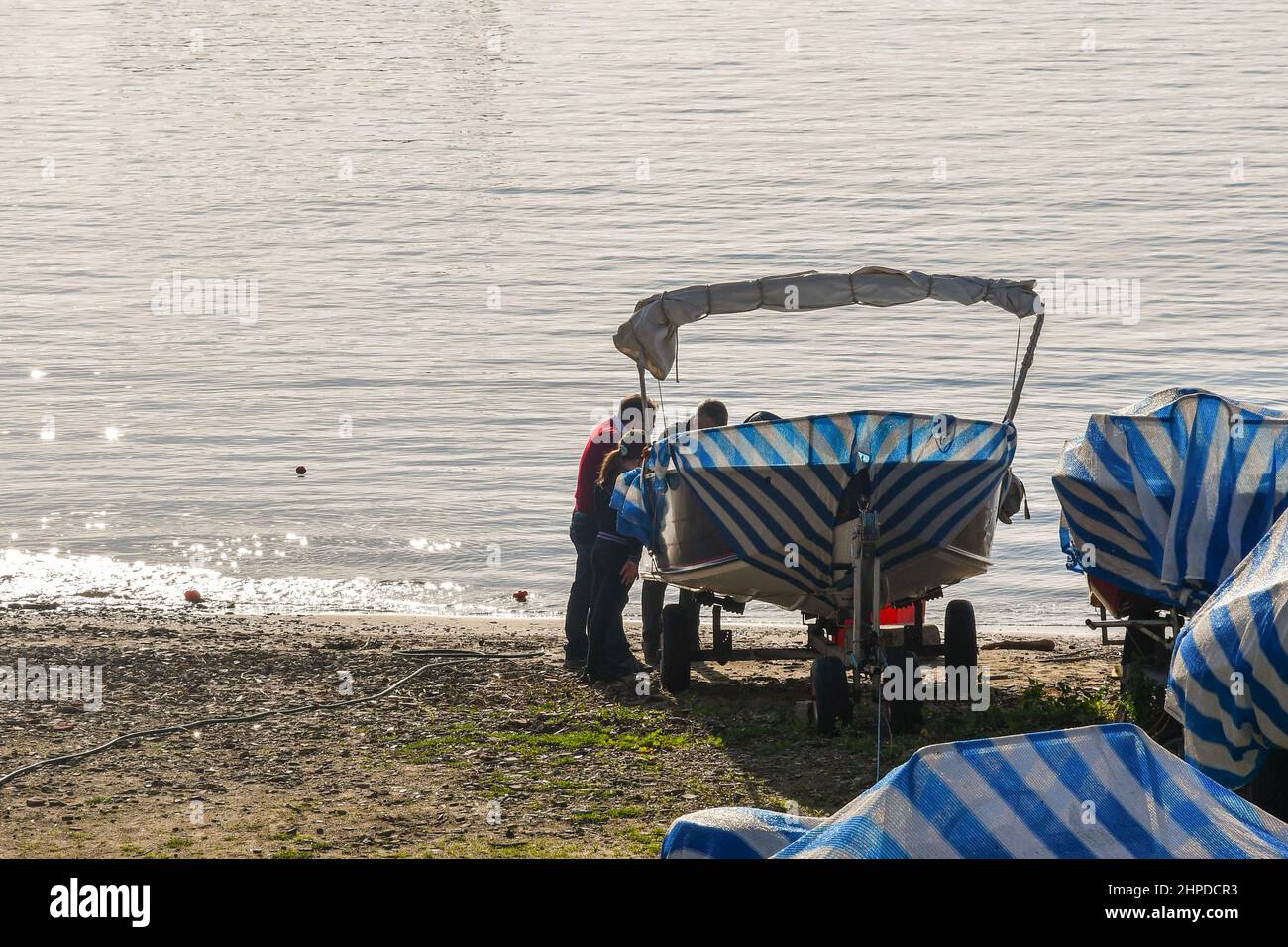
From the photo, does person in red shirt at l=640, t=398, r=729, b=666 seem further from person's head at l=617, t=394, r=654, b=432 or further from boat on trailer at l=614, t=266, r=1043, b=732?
boat on trailer at l=614, t=266, r=1043, b=732

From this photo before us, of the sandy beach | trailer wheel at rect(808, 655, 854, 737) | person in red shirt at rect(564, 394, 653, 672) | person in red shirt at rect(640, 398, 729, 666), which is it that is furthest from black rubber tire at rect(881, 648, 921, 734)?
person in red shirt at rect(564, 394, 653, 672)

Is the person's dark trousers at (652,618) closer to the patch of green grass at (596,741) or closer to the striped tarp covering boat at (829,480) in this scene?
the striped tarp covering boat at (829,480)

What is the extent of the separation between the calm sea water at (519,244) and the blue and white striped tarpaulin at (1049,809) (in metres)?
9.85

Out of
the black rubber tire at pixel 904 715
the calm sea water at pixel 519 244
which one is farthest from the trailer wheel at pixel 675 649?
the calm sea water at pixel 519 244

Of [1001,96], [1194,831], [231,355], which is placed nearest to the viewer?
[1194,831]

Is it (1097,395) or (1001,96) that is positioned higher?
(1001,96)

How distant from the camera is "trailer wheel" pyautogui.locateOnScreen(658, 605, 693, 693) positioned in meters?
9.88

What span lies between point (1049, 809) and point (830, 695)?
15.7 ft

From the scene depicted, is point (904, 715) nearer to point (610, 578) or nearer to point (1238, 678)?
point (610, 578)

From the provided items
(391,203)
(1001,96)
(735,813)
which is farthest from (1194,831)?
(1001,96)

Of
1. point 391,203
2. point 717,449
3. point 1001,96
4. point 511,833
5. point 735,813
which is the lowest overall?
point 511,833
